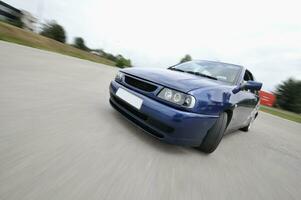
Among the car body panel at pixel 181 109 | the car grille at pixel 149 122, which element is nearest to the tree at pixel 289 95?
the car body panel at pixel 181 109

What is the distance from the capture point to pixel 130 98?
2773 millimetres

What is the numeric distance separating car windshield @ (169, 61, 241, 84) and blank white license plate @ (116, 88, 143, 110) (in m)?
1.36

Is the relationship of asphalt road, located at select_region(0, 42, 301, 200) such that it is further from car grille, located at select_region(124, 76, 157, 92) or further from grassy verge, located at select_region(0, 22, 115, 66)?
grassy verge, located at select_region(0, 22, 115, 66)

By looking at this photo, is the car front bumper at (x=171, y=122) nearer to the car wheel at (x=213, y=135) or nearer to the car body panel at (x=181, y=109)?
the car body panel at (x=181, y=109)

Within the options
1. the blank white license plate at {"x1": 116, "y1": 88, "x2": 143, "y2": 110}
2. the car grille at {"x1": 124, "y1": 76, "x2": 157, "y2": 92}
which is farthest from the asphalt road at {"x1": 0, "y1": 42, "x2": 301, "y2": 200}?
the car grille at {"x1": 124, "y1": 76, "x2": 157, "y2": 92}

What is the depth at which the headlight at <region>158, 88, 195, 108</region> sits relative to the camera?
2408mm

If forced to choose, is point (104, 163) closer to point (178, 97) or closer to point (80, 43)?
point (178, 97)

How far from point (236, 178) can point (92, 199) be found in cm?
169

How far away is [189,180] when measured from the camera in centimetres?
215

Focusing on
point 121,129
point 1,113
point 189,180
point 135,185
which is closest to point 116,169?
point 135,185

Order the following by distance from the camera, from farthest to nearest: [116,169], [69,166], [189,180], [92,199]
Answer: [189,180] < [116,169] < [69,166] < [92,199]

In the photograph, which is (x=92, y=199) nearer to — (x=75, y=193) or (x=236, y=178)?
(x=75, y=193)

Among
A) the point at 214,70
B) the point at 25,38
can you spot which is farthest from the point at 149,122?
the point at 25,38

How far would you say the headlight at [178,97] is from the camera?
2408mm
